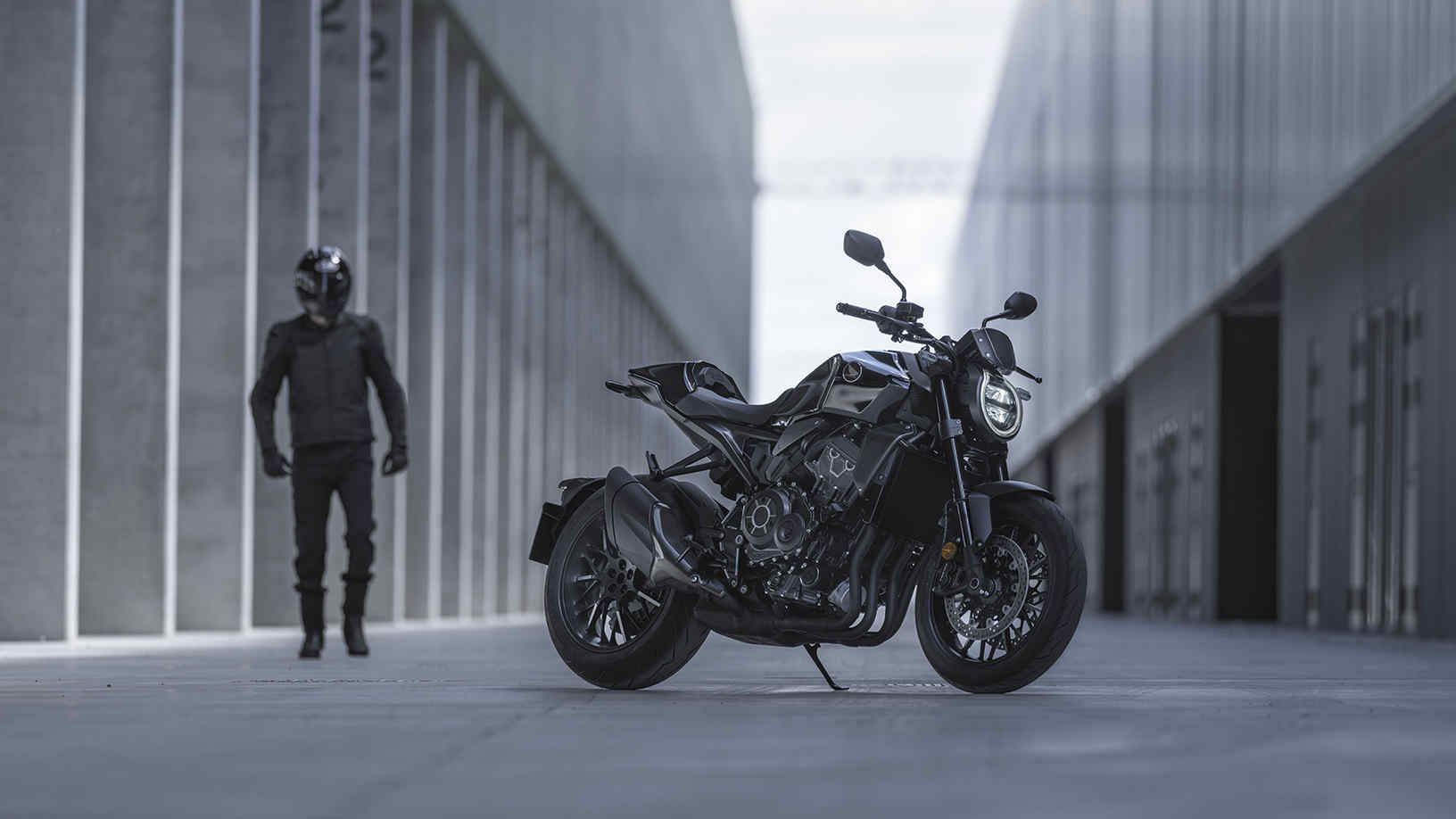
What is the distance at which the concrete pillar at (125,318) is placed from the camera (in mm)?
10883

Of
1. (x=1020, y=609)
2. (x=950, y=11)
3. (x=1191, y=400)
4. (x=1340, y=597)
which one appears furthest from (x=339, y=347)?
(x=950, y=11)

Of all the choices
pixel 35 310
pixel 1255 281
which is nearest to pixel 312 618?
pixel 35 310

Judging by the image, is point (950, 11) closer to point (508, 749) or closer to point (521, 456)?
point (521, 456)

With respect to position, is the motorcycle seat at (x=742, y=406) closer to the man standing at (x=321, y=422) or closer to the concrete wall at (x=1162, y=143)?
the man standing at (x=321, y=422)

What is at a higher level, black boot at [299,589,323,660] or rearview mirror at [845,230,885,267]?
rearview mirror at [845,230,885,267]

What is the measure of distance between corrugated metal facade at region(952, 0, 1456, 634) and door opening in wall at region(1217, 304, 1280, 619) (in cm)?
4

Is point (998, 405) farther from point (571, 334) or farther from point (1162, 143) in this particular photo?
point (1162, 143)

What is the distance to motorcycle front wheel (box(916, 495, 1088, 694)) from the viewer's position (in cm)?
571

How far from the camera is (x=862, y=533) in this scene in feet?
19.7

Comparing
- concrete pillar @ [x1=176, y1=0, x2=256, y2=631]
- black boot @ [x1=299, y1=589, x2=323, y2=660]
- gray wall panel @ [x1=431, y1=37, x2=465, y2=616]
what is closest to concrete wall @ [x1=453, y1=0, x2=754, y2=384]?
gray wall panel @ [x1=431, y1=37, x2=465, y2=616]

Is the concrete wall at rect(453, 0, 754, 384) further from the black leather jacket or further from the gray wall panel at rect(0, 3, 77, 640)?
the black leather jacket

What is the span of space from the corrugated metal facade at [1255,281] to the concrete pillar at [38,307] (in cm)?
856

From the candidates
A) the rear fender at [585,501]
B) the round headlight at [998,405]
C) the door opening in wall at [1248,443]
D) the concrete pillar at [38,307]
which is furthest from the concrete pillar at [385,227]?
the door opening in wall at [1248,443]

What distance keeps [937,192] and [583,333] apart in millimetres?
20438
